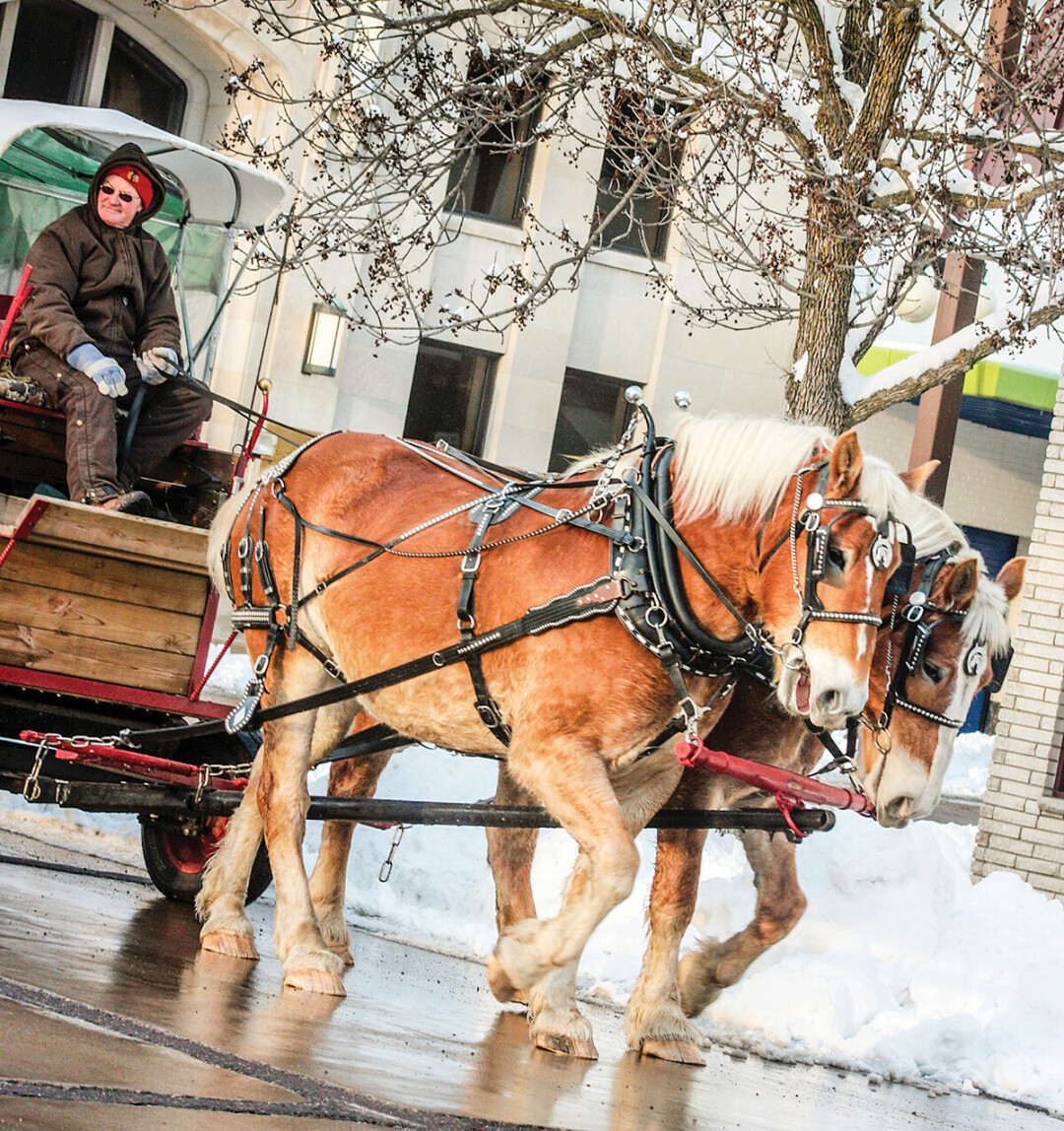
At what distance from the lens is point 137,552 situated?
602 centimetres

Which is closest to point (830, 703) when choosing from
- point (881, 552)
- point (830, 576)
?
point (830, 576)

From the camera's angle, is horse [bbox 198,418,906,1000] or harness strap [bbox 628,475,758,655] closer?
horse [bbox 198,418,906,1000]

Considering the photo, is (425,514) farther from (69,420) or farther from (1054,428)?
(1054,428)

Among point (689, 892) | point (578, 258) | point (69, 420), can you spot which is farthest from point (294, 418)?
point (689, 892)

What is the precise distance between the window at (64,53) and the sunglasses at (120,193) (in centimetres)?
958

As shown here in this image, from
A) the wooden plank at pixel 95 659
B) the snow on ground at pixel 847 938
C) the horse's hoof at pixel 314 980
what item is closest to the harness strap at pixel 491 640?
the wooden plank at pixel 95 659

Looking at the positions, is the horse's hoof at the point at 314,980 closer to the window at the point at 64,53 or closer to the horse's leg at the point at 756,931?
the horse's leg at the point at 756,931

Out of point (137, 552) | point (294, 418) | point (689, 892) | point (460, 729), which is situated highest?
point (294, 418)

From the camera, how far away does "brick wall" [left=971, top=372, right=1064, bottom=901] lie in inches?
379

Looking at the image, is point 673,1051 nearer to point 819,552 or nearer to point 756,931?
point 756,931

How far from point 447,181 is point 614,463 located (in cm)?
1331

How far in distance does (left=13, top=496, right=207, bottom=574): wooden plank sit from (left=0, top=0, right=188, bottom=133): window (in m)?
10.8

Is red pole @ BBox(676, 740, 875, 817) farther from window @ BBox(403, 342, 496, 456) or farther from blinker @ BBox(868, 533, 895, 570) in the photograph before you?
window @ BBox(403, 342, 496, 456)

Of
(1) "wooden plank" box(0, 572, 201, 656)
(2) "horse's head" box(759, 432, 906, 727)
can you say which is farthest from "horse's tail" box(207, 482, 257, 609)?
(2) "horse's head" box(759, 432, 906, 727)
